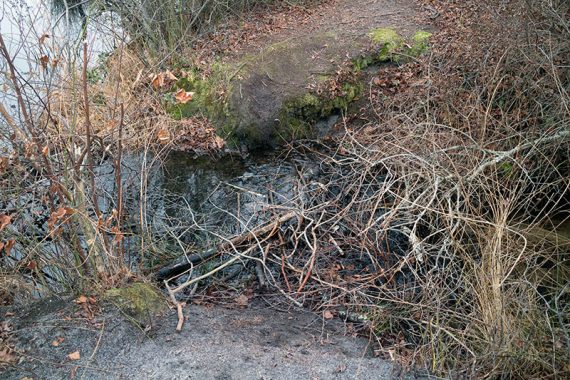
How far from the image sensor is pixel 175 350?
443 cm

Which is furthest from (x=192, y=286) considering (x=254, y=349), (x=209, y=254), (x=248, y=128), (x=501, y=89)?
(x=501, y=89)

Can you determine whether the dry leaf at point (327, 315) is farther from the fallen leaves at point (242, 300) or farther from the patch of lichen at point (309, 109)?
the patch of lichen at point (309, 109)

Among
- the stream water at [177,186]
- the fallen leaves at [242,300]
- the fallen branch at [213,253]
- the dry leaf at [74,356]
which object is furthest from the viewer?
the fallen branch at [213,253]

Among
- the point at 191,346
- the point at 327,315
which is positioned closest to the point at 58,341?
the point at 191,346

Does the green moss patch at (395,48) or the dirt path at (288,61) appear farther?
the green moss patch at (395,48)

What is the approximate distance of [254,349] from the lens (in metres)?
4.53

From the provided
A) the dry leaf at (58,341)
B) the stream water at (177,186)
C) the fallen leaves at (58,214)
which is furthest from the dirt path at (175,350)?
the stream water at (177,186)

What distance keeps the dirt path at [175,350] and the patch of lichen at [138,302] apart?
78 mm

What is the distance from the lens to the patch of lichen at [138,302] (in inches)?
186

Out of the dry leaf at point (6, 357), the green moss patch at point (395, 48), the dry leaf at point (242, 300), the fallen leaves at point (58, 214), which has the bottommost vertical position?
the dry leaf at point (242, 300)

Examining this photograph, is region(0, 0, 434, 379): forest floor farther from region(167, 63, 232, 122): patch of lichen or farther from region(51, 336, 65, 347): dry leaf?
region(167, 63, 232, 122): patch of lichen

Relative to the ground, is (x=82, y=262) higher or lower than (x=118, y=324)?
higher

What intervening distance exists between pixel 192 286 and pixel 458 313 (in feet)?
8.50

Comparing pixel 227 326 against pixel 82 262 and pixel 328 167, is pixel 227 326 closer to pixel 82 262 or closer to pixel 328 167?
pixel 82 262
